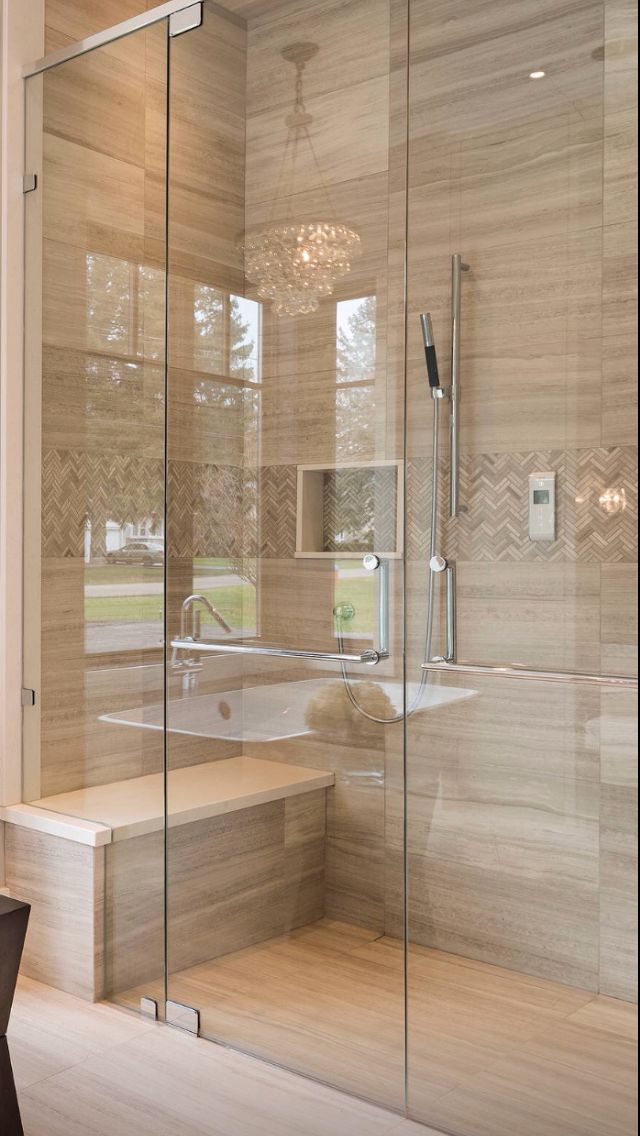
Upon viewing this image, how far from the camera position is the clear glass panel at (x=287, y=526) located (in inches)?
84.4

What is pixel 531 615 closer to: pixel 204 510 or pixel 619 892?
pixel 619 892

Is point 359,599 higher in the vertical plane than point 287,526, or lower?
lower

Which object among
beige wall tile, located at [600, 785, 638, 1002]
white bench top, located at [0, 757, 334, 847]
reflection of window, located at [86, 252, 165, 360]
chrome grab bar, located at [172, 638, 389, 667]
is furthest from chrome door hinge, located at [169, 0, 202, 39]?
beige wall tile, located at [600, 785, 638, 1002]

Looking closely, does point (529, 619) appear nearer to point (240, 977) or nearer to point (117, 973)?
point (240, 977)

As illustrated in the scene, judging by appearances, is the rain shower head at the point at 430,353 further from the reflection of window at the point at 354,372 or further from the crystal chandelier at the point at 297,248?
the crystal chandelier at the point at 297,248

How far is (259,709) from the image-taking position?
2361mm

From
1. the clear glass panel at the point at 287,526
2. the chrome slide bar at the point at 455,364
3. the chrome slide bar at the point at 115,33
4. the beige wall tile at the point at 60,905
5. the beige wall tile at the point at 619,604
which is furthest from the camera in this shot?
the beige wall tile at the point at 60,905

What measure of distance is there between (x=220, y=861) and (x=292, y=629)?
0.61 metres

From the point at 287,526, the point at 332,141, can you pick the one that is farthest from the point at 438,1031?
the point at 332,141

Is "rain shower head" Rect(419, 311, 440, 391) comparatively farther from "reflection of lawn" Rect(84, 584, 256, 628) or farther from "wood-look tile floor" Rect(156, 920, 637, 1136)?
"wood-look tile floor" Rect(156, 920, 637, 1136)

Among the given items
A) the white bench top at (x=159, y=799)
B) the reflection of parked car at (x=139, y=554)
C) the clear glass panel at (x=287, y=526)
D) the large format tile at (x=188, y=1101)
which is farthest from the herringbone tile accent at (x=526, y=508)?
the large format tile at (x=188, y=1101)

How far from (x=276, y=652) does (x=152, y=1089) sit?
991 mm

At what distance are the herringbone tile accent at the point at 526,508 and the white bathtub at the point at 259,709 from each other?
0.96ft

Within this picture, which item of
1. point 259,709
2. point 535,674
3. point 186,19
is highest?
point 186,19
